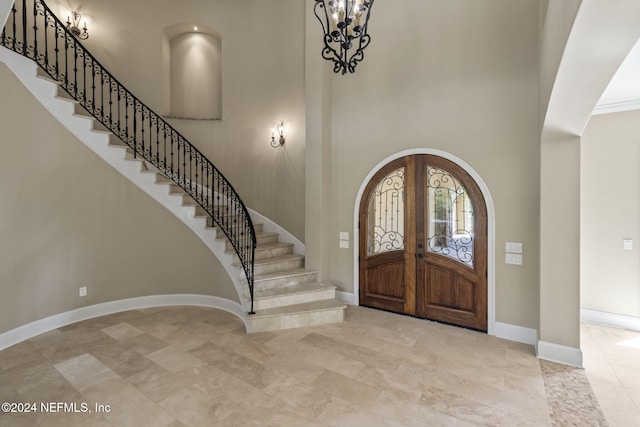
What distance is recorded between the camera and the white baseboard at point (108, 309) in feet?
11.6

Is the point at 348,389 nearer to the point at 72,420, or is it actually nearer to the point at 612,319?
the point at 72,420

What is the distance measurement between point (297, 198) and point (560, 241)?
3880mm

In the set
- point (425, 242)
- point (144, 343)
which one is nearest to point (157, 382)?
point (144, 343)

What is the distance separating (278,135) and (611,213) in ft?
17.3

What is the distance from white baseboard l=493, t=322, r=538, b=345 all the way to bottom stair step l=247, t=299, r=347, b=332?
6.41 feet

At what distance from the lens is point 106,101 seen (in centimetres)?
559

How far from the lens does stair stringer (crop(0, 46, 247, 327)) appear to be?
3.60 meters

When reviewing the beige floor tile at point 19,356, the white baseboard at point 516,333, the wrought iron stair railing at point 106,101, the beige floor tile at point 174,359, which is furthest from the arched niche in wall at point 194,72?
the white baseboard at point 516,333

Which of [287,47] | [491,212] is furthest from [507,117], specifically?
[287,47]

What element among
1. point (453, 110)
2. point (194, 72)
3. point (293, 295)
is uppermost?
point (194, 72)

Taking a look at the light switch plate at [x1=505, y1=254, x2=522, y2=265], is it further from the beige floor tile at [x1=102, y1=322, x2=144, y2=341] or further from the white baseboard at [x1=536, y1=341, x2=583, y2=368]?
the beige floor tile at [x1=102, y1=322, x2=144, y2=341]

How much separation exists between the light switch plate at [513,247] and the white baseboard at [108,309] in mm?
3456

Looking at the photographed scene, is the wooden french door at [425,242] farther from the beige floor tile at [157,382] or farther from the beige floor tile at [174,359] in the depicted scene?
the beige floor tile at [157,382]

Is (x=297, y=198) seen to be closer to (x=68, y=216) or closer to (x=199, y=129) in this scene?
(x=199, y=129)
